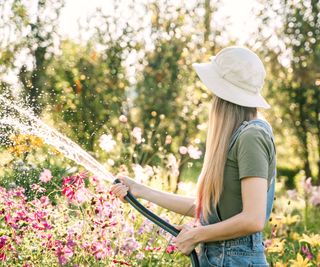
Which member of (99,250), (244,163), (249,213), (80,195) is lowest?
(99,250)

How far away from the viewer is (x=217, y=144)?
2.27 meters

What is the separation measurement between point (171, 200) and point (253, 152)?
58 cm

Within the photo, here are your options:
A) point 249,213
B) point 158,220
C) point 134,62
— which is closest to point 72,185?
point 158,220

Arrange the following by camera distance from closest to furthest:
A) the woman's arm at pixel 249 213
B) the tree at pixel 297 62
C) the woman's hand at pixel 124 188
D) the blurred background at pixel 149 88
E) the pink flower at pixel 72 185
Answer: the woman's arm at pixel 249 213 < the woman's hand at pixel 124 188 < the pink flower at pixel 72 185 < the blurred background at pixel 149 88 < the tree at pixel 297 62

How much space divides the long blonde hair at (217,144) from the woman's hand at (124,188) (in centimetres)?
36

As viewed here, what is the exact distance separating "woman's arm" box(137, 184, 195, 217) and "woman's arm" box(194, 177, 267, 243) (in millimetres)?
428

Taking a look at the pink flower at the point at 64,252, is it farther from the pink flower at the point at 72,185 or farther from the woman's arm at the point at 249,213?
the woman's arm at the point at 249,213

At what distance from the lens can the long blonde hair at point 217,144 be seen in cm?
225

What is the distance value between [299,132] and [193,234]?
23.5ft

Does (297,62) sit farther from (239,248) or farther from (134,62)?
(239,248)

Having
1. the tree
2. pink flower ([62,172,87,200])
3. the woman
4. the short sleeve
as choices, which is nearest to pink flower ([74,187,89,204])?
pink flower ([62,172,87,200])

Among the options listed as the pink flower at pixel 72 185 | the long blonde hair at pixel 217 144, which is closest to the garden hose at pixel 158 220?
the long blonde hair at pixel 217 144

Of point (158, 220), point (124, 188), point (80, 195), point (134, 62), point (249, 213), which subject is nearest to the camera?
point (249, 213)

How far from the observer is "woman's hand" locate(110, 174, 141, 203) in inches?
103
